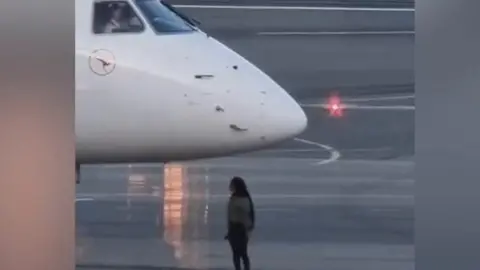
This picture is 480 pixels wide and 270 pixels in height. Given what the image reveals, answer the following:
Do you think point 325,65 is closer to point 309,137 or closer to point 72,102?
point 309,137

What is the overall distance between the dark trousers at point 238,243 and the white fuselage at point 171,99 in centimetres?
82

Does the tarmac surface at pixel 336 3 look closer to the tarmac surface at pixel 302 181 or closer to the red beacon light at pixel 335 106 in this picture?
the tarmac surface at pixel 302 181

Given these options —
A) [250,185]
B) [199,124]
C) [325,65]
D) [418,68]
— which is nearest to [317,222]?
[250,185]

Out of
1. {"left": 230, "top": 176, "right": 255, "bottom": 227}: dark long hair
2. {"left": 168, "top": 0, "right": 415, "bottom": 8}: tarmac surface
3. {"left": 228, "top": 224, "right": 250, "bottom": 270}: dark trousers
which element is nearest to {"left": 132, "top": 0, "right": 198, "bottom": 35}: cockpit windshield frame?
{"left": 168, "top": 0, "right": 415, "bottom": 8}: tarmac surface

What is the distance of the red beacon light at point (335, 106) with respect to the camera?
329 inches

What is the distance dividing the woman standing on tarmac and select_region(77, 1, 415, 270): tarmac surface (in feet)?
1.59

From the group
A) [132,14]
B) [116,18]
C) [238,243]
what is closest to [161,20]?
[132,14]

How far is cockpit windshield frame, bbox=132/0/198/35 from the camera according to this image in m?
6.99

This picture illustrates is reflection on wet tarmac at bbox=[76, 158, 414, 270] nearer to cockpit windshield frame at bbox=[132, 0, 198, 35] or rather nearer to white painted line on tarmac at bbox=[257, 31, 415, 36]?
white painted line on tarmac at bbox=[257, 31, 415, 36]

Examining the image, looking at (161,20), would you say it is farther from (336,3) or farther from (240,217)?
(336,3)

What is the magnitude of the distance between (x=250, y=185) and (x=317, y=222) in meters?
0.74

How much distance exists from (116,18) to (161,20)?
28 centimetres

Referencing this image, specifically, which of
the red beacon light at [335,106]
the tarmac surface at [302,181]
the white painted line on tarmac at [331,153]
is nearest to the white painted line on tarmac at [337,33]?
the tarmac surface at [302,181]

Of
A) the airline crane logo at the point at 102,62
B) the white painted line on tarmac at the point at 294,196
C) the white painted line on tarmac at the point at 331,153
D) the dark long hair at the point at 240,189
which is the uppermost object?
the airline crane logo at the point at 102,62
